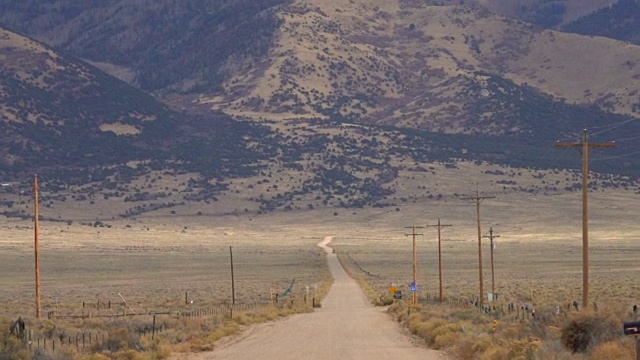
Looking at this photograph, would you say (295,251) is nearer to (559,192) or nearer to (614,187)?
(559,192)

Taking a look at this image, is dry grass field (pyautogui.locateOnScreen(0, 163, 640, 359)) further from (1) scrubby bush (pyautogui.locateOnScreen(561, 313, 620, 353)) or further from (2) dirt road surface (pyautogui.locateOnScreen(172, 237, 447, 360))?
(2) dirt road surface (pyautogui.locateOnScreen(172, 237, 447, 360))

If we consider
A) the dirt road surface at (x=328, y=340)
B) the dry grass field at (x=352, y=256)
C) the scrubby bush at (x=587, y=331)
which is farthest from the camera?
the dry grass field at (x=352, y=256)

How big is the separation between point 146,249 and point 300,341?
96077 millimetres

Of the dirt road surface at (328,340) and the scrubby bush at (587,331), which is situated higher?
the scrubby bush at (587,331)

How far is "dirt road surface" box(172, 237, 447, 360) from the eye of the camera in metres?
30.8

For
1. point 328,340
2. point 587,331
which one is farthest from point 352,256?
point 587,331

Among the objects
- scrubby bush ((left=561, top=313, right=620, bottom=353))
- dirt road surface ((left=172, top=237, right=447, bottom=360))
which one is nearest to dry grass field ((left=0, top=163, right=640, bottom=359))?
scrubby bush ((left=561, top=313, right=620, bottom=353))

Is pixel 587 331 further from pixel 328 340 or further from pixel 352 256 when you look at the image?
pixel 352 256

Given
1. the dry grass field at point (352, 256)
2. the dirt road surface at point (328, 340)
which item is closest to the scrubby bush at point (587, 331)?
the dry grass field at point (352, 256)

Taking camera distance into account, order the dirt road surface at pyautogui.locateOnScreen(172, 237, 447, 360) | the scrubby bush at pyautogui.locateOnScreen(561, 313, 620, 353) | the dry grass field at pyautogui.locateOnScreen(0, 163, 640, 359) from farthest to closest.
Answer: the dry grass field at pyautogui.locateOnScreen(0, 163, 640, 359) < the dirt road surface at pyautogui.locateOnScreen(172, 237, 447, 360) < the scrubby bush at pyautogui.locateOnScreen(561, 313, 620, 353)

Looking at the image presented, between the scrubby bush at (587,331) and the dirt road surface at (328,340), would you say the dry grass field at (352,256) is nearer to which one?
the scrubby bush at (587,331)

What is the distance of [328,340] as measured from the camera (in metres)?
35.6

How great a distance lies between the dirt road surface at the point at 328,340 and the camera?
101 feet

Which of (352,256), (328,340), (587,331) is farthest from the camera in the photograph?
(352,256)
